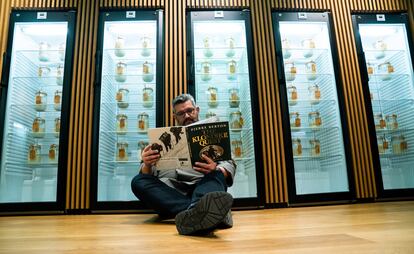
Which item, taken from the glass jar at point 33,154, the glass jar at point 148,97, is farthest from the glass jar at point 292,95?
the glass jar at point 33,154

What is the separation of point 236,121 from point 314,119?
3.42 ft

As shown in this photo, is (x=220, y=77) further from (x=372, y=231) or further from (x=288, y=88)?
(x=372, y=231)

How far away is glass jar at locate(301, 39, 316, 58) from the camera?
4102 millimetres

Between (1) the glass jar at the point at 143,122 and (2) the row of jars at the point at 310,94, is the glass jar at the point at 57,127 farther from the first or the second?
(2) the row of jars at the point at 310,94

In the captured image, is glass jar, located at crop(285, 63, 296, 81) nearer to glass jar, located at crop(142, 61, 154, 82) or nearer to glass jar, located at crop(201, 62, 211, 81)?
glass jar, located at crop(201, 62, 211, 81)

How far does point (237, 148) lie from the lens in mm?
3807

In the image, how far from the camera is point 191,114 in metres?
2.52

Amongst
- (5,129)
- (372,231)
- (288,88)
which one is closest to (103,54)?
(5,129)

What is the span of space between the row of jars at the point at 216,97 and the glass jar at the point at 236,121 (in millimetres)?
103

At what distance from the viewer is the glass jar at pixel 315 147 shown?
12.8 ft

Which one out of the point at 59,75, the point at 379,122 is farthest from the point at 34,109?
the point at 379,122

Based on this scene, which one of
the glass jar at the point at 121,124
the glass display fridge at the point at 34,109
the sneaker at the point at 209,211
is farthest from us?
the glass jar at the point at 121,124

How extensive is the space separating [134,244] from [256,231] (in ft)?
2.44

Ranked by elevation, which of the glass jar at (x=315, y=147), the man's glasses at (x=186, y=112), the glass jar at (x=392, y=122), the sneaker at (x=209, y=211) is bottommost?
the sneaker at (x=209, y=211)
